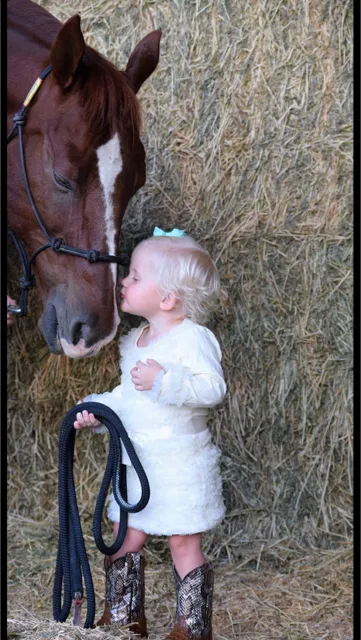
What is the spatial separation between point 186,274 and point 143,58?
84 cm

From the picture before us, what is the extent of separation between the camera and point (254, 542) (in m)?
3.03

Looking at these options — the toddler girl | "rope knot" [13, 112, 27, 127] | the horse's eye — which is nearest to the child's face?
the toddler girl

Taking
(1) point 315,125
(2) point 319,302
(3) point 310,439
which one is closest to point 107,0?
(1) point 315,125

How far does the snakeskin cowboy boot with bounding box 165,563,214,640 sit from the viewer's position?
2.16 m

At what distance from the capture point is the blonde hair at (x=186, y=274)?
2232 mm

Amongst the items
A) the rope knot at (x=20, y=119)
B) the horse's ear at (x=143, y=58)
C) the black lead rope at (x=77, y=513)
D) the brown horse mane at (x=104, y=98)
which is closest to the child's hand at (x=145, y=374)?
the black lead rope at (x=77, y=513)

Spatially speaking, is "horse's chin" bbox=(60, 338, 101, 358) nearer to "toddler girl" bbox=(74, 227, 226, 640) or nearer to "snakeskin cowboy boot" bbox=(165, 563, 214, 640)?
"toddler girl" bbox=(74, 227, 226, 640)

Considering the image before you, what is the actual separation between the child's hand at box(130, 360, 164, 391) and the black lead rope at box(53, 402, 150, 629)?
0.34ft

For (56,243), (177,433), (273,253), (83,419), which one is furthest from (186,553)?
(273,253)

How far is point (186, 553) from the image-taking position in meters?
2.21

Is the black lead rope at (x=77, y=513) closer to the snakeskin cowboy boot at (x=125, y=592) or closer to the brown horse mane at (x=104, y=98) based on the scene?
the snakeskin cowboy boot at (x=125, y=592)

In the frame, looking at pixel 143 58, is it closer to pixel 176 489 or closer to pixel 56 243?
pixel 56 243

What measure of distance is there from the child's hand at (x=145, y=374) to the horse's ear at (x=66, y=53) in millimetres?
832

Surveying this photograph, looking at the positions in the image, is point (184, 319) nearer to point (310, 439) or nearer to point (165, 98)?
point (310, 439)
